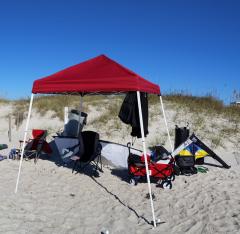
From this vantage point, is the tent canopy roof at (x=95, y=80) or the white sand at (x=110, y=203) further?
the tent canopy roof at (x=95, y=80)

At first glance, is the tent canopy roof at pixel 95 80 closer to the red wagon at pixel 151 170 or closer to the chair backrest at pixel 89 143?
the red wagon at pixel 151 170

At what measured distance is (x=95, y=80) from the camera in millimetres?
6418

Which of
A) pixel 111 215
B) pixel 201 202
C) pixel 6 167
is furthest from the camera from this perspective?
pixel 6 167

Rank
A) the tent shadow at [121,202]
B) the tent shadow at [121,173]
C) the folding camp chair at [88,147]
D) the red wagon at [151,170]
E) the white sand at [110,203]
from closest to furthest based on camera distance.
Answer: the white sand at [110,203] → the tent shadow at [121,202] → the red wagon at [151,170] → the tent shadow at [121,173] → the folding camp chair at [88,147]

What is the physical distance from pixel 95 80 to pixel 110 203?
208cm

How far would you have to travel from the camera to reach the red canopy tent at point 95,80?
597 cm

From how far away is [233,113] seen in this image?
1443cm

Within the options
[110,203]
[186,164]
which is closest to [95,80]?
Answer: [110,203]

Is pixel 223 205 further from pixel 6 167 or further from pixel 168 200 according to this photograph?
pixel 6 167

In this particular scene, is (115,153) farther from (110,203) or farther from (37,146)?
(110,203)

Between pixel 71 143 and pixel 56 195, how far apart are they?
2.81 m

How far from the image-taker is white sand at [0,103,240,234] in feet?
16.3

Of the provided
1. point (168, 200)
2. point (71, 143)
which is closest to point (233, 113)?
point (71, 143)

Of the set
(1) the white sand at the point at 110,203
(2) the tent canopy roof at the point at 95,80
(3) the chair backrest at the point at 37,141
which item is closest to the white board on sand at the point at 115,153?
(1) the white sand at the point at 110,203
